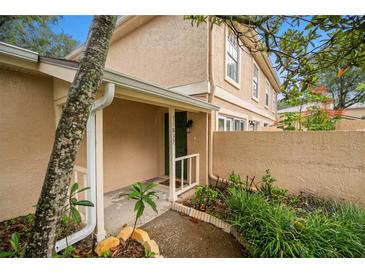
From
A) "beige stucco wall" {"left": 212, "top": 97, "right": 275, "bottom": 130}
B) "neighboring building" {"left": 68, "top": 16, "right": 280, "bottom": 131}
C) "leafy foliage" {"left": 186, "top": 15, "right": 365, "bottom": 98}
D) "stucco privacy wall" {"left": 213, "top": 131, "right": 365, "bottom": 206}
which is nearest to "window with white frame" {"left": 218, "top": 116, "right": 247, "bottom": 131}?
"neighboring building" {"left": 68, "top": 16, "right": 280, "bottom": 131}

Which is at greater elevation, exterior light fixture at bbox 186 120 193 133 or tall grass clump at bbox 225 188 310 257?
exterior light fixture at bbox 186 120 193 133

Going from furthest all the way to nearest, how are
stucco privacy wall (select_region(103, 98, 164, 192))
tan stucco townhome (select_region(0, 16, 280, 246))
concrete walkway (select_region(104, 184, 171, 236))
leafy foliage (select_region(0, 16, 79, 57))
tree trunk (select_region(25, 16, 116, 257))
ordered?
leafy foliage (select_region(0, 16, 79, 57))
stucco privacy wall (select_region(103, 98, 164, 192))
concrete walkway (select_region(104, 184, 171, 236))
tan stucco townhome (select_region(0, 16, 280, 246))
tree trunk (select_region(25, 16, 116, 257))

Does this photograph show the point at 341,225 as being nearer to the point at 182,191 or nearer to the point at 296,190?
the point at 296,190

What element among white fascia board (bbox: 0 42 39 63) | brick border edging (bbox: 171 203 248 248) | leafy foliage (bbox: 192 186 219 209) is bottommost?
brick border edging (bbox: 171 203 248 248)

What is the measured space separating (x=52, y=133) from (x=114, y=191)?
2.25 meters

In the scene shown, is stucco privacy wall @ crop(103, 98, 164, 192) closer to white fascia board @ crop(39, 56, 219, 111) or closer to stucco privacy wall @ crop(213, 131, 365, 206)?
white fascia board @ crop(39, 56, 219, 111)

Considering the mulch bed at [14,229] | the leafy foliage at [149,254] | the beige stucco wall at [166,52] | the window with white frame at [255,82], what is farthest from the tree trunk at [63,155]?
the window with white frame at [255,82]

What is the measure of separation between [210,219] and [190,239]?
0.70m

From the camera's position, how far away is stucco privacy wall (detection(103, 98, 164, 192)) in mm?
4828

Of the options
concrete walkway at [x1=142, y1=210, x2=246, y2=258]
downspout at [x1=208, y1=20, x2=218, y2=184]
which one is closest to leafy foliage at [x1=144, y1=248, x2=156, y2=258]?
concrete walkway at [x1=142, y1=210, x2=246, y2=258]

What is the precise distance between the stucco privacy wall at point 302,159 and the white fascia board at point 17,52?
480cm

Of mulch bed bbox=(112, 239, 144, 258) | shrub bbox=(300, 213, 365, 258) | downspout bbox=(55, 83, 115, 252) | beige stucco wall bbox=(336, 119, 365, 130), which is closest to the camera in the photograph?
shrub bbox=(300, 213, 365, 258)

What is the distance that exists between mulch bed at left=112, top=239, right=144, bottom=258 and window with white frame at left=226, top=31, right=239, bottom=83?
6047 millimetres

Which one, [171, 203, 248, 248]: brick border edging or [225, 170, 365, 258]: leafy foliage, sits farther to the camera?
[171, 203, 248, 248]: brick border edging
